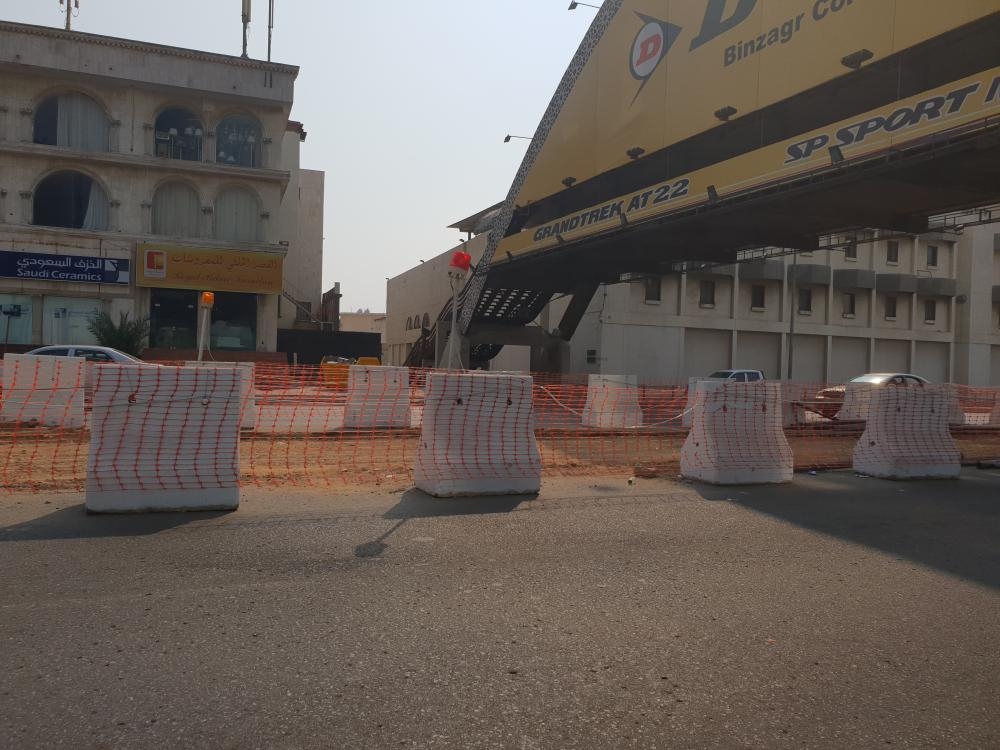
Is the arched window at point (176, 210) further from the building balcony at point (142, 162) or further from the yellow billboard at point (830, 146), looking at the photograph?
the yellow billboard at point (830, 146)

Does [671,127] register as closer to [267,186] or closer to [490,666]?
[267,186]

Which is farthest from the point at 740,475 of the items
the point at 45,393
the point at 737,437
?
the point at 45,393

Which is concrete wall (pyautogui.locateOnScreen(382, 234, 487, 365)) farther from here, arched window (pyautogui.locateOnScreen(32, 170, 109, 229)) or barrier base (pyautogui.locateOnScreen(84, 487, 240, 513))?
barrier base (pyautogui.locateOnScreen(84, 487, 240, 513))

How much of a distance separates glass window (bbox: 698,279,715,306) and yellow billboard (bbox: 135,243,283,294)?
22275mm

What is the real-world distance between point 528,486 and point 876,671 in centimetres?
495

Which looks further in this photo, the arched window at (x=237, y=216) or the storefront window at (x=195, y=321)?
the arched window at (x=237, y=216)

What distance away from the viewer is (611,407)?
59.7 feet

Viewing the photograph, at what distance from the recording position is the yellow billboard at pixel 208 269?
32.6 m

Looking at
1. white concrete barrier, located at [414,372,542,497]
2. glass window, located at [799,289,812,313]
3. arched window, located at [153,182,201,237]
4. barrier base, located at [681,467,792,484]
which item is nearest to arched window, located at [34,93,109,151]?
arched window, located at [153,182,201,237]

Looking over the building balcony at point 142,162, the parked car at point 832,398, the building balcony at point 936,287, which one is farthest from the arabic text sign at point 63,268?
the building balcony at point 936,287

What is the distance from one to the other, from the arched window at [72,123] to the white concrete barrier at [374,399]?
23978 millimetres

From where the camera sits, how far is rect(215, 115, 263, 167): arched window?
3431 centimetres

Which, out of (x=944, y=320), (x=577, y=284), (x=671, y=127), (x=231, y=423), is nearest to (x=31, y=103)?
(x=577, y=284)

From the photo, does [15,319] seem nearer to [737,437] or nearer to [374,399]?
[374,399]
